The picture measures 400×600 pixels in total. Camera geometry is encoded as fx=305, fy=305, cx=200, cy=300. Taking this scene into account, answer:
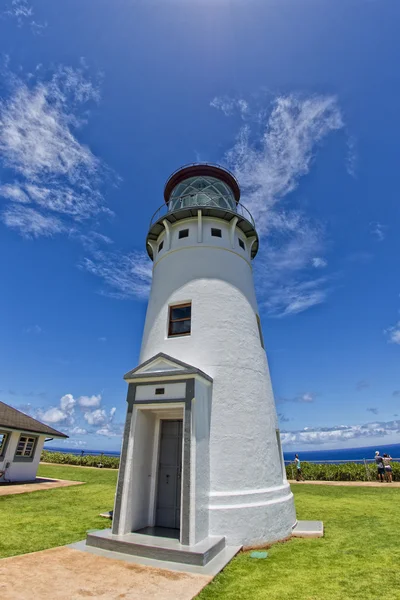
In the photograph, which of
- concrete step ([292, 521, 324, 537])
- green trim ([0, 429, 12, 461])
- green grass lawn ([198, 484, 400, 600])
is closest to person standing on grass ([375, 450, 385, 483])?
green grass lawn ([198, 484, 400, 600])

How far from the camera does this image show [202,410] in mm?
7809

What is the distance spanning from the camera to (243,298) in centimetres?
1034

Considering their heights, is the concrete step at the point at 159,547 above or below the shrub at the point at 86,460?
below

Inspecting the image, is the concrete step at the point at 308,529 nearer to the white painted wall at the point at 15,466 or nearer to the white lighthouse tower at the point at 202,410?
the white lighthouse tower at the point at 202,410

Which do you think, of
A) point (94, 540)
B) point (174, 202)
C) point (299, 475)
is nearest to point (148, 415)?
point (94, 540)

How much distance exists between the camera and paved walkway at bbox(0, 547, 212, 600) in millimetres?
4629

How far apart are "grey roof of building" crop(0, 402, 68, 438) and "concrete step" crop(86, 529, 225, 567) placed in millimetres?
12747

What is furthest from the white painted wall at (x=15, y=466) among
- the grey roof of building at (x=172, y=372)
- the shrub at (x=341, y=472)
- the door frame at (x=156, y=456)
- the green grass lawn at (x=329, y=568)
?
the shrub at (x=341, y=472)

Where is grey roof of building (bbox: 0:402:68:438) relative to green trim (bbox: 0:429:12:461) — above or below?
above

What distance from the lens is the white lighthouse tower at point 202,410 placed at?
7148mm

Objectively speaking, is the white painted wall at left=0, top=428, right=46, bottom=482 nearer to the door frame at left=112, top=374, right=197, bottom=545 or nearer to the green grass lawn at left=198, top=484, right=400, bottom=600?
the door frame at left=112, top=374, right=197, bottom=545

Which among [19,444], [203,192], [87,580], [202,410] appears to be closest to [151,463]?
[202,410]

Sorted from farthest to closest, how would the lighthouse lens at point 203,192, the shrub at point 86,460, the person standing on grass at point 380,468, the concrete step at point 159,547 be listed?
the shrub at point 86,460, the person standing on grass at point 380,468, the lighthouse lens at point 203,192, the concrete step at point 159,547

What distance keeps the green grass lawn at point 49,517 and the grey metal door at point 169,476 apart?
1.86m
